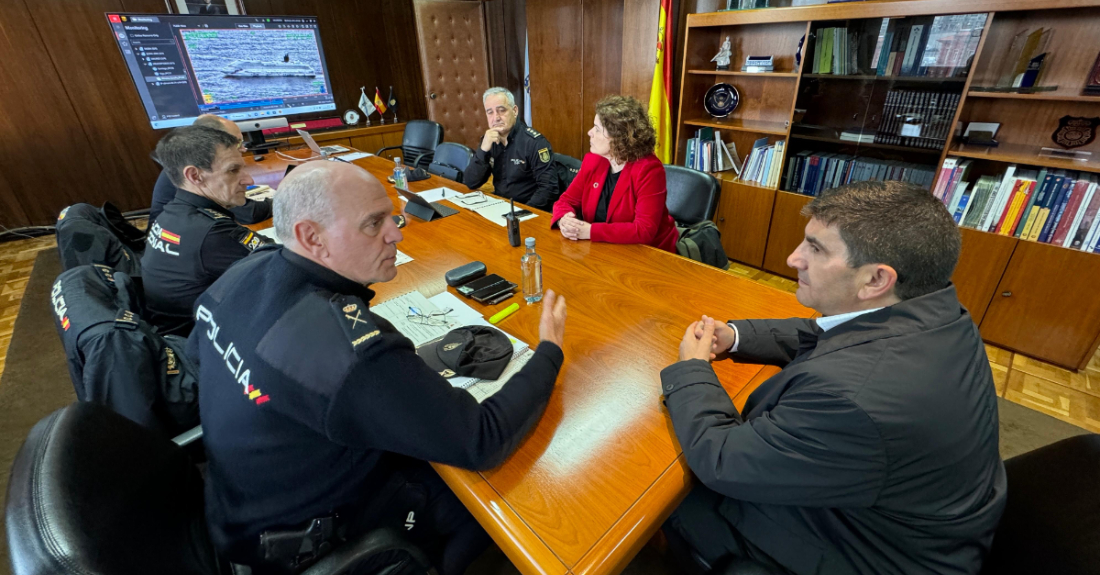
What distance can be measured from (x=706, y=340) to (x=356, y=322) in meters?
0.79

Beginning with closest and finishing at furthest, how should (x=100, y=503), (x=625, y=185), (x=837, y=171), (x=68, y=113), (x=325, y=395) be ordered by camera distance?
1. (x=100, y=503)
2. (x=325, y=395)
3. (x=625, y=185)
4. (x=837, y=171)
5. (x=68, y=113)

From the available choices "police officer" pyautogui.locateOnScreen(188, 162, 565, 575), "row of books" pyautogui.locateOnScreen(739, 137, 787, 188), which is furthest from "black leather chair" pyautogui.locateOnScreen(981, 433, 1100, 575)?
"row of books" pyautogui.locateOnScreen(739, 137, 787, 188)

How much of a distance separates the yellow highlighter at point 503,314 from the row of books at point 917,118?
8.40 feet

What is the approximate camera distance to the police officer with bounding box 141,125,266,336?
1576mm

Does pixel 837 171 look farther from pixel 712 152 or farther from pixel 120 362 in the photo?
pixel 120 362

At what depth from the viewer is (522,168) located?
2.96 metres

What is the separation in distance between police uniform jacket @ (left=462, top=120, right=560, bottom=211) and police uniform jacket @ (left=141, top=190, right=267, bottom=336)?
1486 millimetres

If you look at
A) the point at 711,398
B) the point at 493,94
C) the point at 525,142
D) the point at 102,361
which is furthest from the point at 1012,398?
the point at 102,361

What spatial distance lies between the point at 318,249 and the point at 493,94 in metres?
2.31

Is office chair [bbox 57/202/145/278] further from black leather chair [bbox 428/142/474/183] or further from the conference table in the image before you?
black leather chair [bbox 428/142/474/183]

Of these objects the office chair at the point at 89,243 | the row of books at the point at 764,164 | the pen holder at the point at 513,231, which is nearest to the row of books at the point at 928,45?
the row of books at the point at 764,164

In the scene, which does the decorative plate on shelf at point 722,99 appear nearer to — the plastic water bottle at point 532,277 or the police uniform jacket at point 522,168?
the police uniform jacket at point 522,168

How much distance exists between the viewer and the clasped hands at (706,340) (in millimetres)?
1078

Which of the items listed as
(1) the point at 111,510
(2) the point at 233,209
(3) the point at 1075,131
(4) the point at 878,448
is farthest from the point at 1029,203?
(2) the point at 233,209
